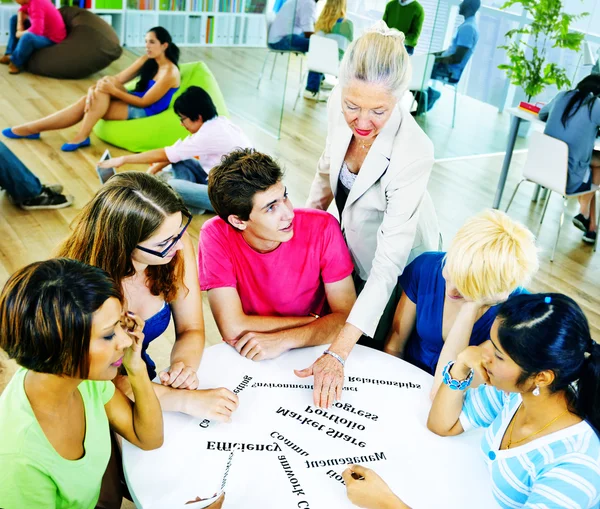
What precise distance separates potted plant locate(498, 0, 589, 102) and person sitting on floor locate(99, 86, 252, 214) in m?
2.54

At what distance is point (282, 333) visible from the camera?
2.11 meters

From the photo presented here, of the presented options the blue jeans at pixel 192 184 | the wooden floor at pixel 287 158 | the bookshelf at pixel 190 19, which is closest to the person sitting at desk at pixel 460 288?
the wooden floor at pixel 287 158

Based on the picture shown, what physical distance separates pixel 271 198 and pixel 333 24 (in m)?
4.19

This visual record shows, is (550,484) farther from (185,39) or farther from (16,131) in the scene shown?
(185,39)

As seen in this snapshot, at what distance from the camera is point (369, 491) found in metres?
1.50

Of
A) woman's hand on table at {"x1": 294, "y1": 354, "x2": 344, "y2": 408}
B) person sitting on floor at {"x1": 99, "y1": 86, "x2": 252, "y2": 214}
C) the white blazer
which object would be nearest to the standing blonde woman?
person sitting on floor at {"x1": 99, "y1": 86, "x2": 252, "y2": 214}

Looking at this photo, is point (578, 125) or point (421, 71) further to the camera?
point (421, 71)

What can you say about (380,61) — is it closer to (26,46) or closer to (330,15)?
(330,15)

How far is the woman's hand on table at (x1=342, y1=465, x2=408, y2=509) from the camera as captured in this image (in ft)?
4.86

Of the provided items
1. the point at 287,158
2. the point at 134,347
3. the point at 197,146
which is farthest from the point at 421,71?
the point at 134,347

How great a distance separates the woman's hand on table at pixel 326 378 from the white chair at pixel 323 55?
470 centimetres

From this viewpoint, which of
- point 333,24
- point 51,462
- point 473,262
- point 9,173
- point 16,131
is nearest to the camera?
point 51,462

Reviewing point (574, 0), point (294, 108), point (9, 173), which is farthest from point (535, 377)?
Result: point (294, 108)

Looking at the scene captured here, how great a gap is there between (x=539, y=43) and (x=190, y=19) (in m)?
3.65
